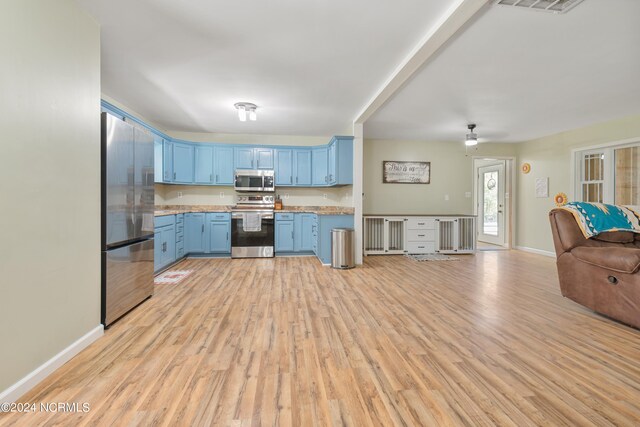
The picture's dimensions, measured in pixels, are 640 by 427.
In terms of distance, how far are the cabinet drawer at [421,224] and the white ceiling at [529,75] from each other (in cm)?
179

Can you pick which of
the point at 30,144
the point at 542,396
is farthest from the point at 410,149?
the point at 30,144

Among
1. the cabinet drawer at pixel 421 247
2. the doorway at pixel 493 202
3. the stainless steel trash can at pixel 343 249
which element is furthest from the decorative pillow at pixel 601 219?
the doorway at pixel 493 202

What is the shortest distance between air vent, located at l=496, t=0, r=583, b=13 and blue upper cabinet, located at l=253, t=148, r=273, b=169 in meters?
4.31

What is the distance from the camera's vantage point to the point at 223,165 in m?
5.55

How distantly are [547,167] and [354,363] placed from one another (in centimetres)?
621

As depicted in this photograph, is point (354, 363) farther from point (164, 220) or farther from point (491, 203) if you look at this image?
point (491, 203)

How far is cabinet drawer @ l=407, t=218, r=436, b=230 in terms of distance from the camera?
5758 mm

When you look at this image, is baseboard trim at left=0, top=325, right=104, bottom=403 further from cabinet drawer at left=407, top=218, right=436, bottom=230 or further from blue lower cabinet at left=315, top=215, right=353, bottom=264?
cabinet drawer at left=407, top=218, right=436, bottom=230

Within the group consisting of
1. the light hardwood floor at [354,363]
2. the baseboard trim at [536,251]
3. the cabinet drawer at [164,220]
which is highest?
the cabinet drawer at [164,220]

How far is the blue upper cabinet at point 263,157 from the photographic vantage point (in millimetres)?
5615

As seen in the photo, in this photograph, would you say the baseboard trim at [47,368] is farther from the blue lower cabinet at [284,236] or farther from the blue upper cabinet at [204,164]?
the blue upper cabinet at [204,164]

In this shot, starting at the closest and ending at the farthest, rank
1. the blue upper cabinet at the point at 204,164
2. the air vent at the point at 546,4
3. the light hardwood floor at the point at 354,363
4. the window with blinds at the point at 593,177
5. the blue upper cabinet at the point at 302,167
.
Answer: the light hardwood floor at the point at 354,363 → the air vent at the point at 546,4 → the window with blinds at the point at 593,177 → the blue upper cabinet at the point at 204,164 → the blue upper cabinet at the point at 302,167

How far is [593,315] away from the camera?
2619 mm

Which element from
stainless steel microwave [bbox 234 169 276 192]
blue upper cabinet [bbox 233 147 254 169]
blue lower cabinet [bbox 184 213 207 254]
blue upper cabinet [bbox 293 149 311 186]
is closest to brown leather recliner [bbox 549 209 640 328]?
blue upper cabinet [bbox 293 149 311 186]
